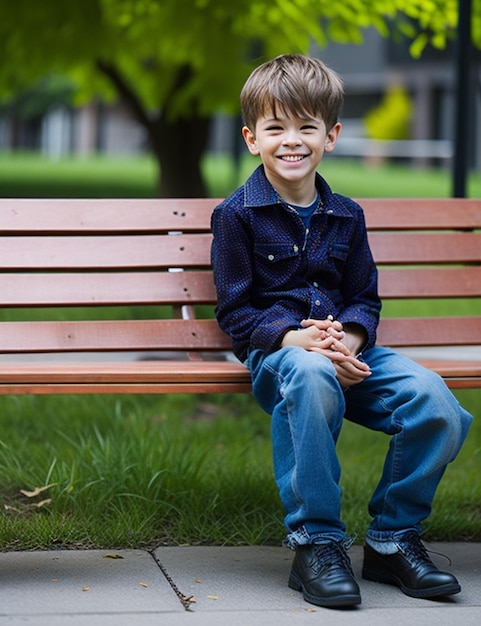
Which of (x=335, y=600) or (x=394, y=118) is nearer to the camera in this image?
(x=335, y=600)

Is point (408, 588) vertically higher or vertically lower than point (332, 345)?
lower

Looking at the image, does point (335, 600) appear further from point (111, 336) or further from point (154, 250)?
point (154, 250)

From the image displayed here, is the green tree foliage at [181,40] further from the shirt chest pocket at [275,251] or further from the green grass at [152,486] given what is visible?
the shirt chest pocket at [275,251]

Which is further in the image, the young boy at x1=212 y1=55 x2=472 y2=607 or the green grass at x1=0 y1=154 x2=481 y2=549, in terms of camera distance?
the green grass at x1=0 y1=154 x2=481 y2=549

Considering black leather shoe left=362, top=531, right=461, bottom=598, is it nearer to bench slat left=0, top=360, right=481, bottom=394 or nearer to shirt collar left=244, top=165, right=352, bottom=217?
bench slat left=0, top=360, right=481, bottom=394

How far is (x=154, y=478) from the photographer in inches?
161

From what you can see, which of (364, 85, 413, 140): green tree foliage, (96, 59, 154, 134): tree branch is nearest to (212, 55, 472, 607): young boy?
(96, 59, 154, 134): tree branch

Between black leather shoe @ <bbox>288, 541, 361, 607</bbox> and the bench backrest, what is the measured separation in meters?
0.96

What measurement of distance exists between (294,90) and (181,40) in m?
6.19

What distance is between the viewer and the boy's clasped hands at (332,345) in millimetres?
3506

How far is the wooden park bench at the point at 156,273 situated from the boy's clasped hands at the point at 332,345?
0.95ft

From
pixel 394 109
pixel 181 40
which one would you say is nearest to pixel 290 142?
pixel 181 40

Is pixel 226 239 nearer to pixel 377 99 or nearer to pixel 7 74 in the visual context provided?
pixel 7 74

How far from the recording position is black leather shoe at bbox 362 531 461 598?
11.2 ft
